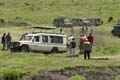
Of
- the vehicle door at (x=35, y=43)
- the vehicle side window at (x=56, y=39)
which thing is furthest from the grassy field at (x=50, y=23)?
the vehicle door at (x=35, y=43)

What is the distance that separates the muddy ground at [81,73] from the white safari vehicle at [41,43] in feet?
32.6

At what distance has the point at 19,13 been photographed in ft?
316

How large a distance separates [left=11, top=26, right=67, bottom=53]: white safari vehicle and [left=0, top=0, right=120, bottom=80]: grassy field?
94 centimetres

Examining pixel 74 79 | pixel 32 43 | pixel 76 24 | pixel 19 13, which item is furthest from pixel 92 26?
pixel 74 79

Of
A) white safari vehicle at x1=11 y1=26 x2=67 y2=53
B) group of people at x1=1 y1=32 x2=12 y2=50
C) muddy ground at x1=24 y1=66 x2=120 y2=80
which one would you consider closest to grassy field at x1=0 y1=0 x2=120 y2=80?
muddy ground at x1=24 y1=66 x2=120 y2=80

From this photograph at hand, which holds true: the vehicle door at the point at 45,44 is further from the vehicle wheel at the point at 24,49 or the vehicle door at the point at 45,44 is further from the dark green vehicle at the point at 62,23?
the dark green vehicle at the point at 62,23

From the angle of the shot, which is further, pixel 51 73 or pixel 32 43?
pixel 32 43

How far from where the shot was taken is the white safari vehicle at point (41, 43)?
3872 cm

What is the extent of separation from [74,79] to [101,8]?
80453mm

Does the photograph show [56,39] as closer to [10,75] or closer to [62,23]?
[10,75]

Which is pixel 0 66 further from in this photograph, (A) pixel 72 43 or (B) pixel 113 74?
(A) pixel 72 43

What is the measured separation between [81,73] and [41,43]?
36.5 ft

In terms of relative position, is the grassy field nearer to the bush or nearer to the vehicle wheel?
the bush

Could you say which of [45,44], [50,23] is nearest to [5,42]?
[45,44]
